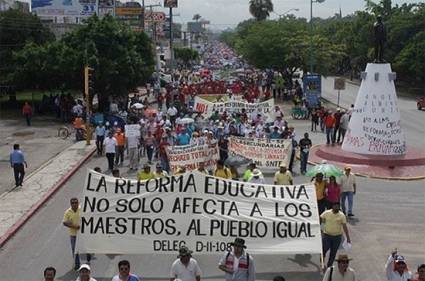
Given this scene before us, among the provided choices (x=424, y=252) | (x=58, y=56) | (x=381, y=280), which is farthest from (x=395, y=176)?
(x=58, y=56)

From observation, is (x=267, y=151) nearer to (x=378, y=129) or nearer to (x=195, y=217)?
(x=378, y=129)

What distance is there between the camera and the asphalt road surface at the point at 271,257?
11.5 metres

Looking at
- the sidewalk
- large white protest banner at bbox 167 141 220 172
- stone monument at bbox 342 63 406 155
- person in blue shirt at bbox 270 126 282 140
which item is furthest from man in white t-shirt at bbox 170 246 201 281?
stone monument at bbox 342 63 406 155

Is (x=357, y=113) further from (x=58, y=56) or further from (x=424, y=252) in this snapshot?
(x=58, y=56)

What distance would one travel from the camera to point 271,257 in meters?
12.2

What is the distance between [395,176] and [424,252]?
7964 millimetres

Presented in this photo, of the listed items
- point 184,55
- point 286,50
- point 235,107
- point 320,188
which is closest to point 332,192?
point 320,188

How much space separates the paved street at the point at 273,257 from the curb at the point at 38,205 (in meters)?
0.13

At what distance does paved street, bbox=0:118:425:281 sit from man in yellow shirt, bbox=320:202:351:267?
529mm

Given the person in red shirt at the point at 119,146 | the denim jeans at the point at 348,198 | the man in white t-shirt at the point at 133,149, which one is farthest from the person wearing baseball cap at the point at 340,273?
the person in red shirt at the point at 119,146

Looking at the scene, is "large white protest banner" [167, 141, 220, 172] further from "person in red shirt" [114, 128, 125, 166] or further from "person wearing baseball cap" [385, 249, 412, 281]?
"person wearing baseball cap" [385, 249, 412, 281]

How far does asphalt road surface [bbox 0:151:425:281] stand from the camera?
11.5m

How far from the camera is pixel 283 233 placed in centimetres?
1073

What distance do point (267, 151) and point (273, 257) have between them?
8.73 meters
